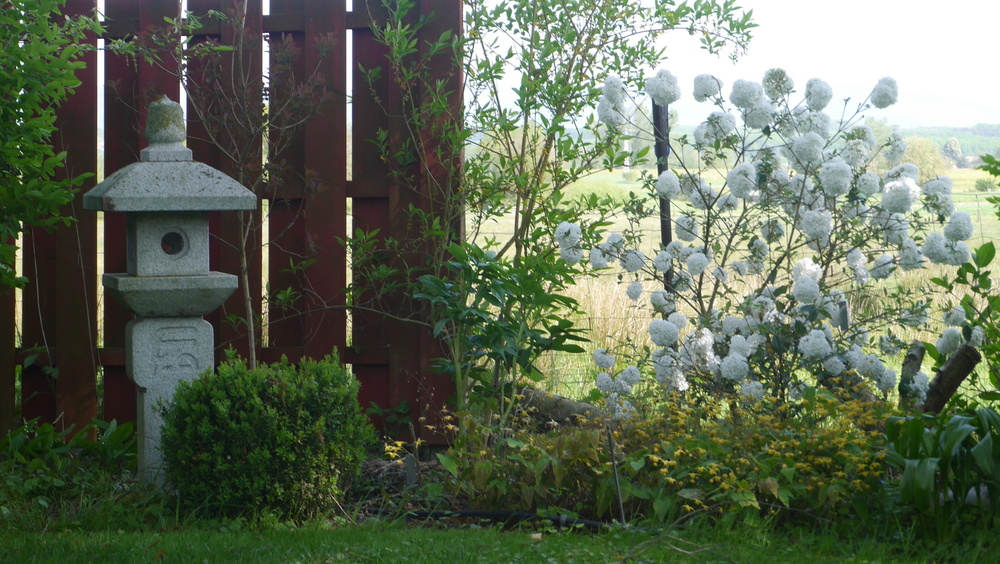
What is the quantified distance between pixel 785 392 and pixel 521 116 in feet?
5.95

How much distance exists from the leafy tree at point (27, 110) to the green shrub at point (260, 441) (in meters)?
1.09

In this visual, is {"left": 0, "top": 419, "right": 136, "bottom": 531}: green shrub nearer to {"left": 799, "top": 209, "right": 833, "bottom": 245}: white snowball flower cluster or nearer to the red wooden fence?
the red wooden fence

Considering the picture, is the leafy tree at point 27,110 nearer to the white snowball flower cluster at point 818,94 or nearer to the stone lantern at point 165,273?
the stone lantern at point 165,273

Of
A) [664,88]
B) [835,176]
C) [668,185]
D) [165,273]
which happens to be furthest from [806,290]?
[165,273]

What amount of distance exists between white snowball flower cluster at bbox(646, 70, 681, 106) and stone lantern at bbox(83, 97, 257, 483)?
1875 mm

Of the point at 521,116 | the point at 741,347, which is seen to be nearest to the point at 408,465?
the point at 741,347

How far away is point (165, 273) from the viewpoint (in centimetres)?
352

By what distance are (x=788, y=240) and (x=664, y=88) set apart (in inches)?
35.4

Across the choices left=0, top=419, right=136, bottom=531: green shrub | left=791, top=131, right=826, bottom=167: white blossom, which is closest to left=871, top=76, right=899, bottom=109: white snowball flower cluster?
left=791, top=131, right=826, bottom=167: white blossom

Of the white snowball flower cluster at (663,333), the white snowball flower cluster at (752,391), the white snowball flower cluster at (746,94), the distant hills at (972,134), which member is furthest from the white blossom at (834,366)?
the distant hills at (972,134)

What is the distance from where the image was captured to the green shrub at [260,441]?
3049 millimetres

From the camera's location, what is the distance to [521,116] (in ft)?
13.8

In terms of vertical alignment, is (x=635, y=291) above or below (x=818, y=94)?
below

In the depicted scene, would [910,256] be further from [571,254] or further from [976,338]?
[571,254]
